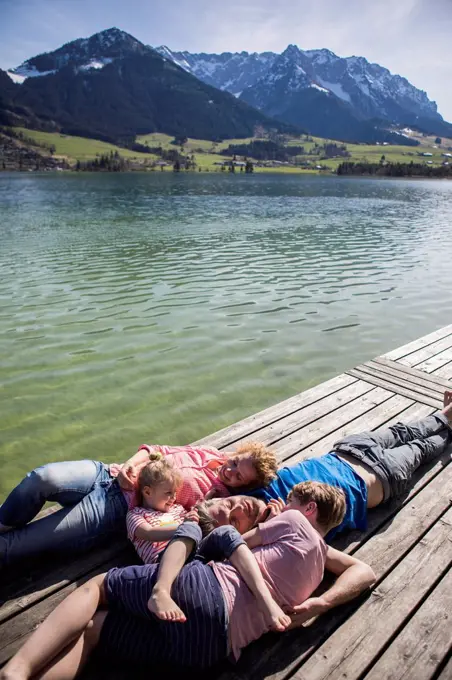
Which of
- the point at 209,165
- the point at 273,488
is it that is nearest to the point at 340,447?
the point at 273,488

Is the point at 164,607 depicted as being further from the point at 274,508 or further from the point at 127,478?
the point at 127,478

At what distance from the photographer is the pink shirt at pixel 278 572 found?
354 cm

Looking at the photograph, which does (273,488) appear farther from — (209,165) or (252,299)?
(209,165)

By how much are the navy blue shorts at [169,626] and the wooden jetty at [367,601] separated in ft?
0.77

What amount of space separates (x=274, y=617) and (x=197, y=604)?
23.7 inches

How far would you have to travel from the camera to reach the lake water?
29.2ft

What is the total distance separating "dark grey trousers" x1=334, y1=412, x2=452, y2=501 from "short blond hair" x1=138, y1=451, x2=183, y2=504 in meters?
2.34

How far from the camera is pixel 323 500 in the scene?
166 inches

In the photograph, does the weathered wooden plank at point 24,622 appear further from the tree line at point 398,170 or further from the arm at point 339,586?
the tree line at point 398,170

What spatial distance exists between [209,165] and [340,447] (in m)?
206

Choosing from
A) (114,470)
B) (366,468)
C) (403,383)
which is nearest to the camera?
(114,470)

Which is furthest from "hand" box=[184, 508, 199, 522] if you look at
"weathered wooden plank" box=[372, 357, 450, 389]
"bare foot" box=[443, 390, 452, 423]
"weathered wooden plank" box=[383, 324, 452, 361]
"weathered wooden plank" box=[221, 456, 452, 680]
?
"weathered wooden plank" box=[383, 324, 452, 361]

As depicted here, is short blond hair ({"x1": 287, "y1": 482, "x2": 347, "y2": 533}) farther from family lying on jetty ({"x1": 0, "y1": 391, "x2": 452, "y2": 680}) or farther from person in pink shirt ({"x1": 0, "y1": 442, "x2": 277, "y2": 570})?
person in pink shirt ({"x1": 0, "y1": 442, "x2": 277, "y2": 570})

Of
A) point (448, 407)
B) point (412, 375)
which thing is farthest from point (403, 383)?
point (448, 407)
